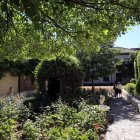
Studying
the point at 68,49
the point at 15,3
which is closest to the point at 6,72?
the point at 68,49

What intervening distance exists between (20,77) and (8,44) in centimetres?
3412

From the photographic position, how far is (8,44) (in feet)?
34.0

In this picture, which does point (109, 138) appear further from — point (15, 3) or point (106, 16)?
point (15, 3)

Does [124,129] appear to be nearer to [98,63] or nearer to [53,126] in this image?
[53,126]

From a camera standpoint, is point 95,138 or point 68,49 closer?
point 95,138

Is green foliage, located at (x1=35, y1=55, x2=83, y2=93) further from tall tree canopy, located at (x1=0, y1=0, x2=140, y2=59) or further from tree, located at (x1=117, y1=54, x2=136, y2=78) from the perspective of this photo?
tree, located at (x1=117, y1=54, x2=136, y2=78)

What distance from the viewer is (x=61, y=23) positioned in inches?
329

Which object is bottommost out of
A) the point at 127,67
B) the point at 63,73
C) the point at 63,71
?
the point at 63,73

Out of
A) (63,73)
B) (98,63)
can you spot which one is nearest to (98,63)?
(98,63)

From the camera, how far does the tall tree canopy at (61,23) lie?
19.5 ft

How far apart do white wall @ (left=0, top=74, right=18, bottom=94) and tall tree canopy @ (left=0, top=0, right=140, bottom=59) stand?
88.9ft

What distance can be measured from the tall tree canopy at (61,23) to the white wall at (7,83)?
27.1 meters

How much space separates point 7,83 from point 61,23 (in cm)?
3304

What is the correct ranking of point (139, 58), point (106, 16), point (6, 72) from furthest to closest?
1. point (6, 72)
2. point (139, 58)
3. point (106, 16)
